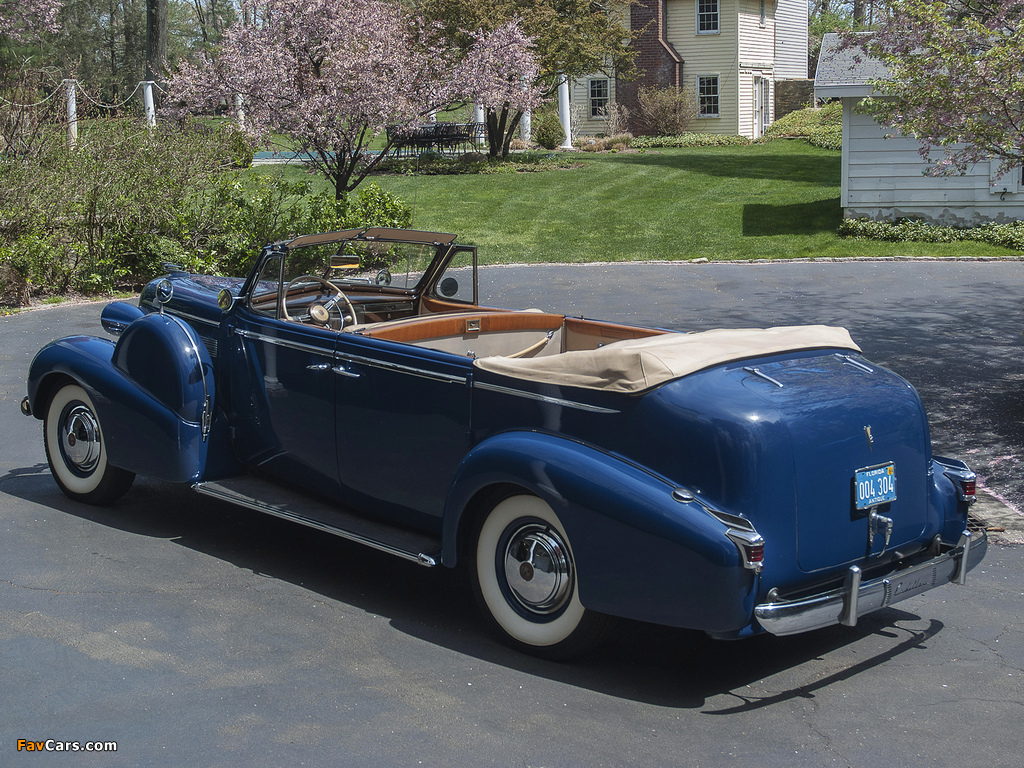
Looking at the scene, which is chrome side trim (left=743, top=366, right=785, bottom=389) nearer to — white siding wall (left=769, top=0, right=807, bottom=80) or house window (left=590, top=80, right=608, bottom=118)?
house window (left=590, top=80, right=608, bottom=118)

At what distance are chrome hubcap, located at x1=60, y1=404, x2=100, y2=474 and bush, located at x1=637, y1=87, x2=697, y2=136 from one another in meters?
32.6

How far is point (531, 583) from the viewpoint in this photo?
14.1 ft

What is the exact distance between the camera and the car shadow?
13.7 feet

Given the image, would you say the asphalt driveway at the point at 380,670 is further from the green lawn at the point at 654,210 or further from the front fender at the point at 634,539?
the green lawn at the point at 654,210

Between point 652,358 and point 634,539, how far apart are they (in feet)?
2.36

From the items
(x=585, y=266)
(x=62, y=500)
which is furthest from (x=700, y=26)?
(x=62, y=500)

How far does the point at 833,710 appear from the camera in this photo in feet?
12.8

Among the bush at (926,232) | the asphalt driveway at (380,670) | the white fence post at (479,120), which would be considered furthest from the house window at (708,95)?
the asphalt driveway at (380,670)

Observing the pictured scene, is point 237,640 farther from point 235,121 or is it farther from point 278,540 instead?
point 235,121

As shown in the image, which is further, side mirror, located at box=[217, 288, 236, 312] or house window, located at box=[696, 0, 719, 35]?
house window, located at box=[696, 0, 719, 35]

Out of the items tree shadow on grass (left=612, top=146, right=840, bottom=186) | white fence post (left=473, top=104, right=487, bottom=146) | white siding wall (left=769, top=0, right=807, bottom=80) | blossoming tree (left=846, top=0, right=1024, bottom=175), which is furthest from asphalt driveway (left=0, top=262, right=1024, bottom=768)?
white siding wall (left=769, top=0, right=807, bottom=80)

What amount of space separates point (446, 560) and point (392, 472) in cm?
66

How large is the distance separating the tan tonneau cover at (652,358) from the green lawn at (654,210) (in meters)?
14.5

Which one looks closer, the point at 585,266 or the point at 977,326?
the point at 977,326
